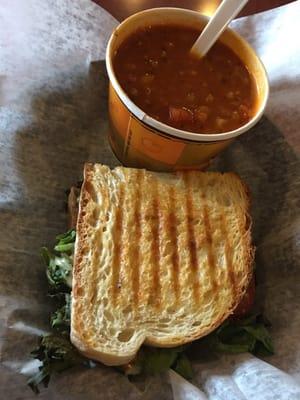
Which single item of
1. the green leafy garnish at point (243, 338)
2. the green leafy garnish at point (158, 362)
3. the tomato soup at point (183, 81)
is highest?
the tomato soup at point (183, 81)

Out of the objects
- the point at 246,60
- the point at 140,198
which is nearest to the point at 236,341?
the point at 140,198

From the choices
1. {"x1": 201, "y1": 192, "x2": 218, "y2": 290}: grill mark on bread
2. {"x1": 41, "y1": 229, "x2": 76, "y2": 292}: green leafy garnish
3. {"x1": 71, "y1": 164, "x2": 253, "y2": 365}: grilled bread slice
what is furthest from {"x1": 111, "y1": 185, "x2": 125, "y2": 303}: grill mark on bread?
{"x1": 201, "y1": 192, "x2": 218, "y2": 290}: grill mark on bread

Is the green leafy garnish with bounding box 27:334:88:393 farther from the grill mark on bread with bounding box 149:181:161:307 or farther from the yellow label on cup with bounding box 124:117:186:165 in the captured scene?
the yellow label on cup with bounding box 124:117:186:165

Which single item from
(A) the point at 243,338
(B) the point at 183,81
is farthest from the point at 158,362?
(B) the point at 183,81

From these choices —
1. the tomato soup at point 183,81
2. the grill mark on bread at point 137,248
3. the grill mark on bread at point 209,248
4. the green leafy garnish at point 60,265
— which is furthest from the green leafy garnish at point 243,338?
the tomato soup at point 183,81

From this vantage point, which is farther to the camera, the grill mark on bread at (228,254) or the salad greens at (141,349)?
the grill mark on bread at (228,254)

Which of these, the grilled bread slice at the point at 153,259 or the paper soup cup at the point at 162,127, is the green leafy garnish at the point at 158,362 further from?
the paper soup cup at the point at 162,127

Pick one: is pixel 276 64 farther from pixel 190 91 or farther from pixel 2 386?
pixel 2 386
